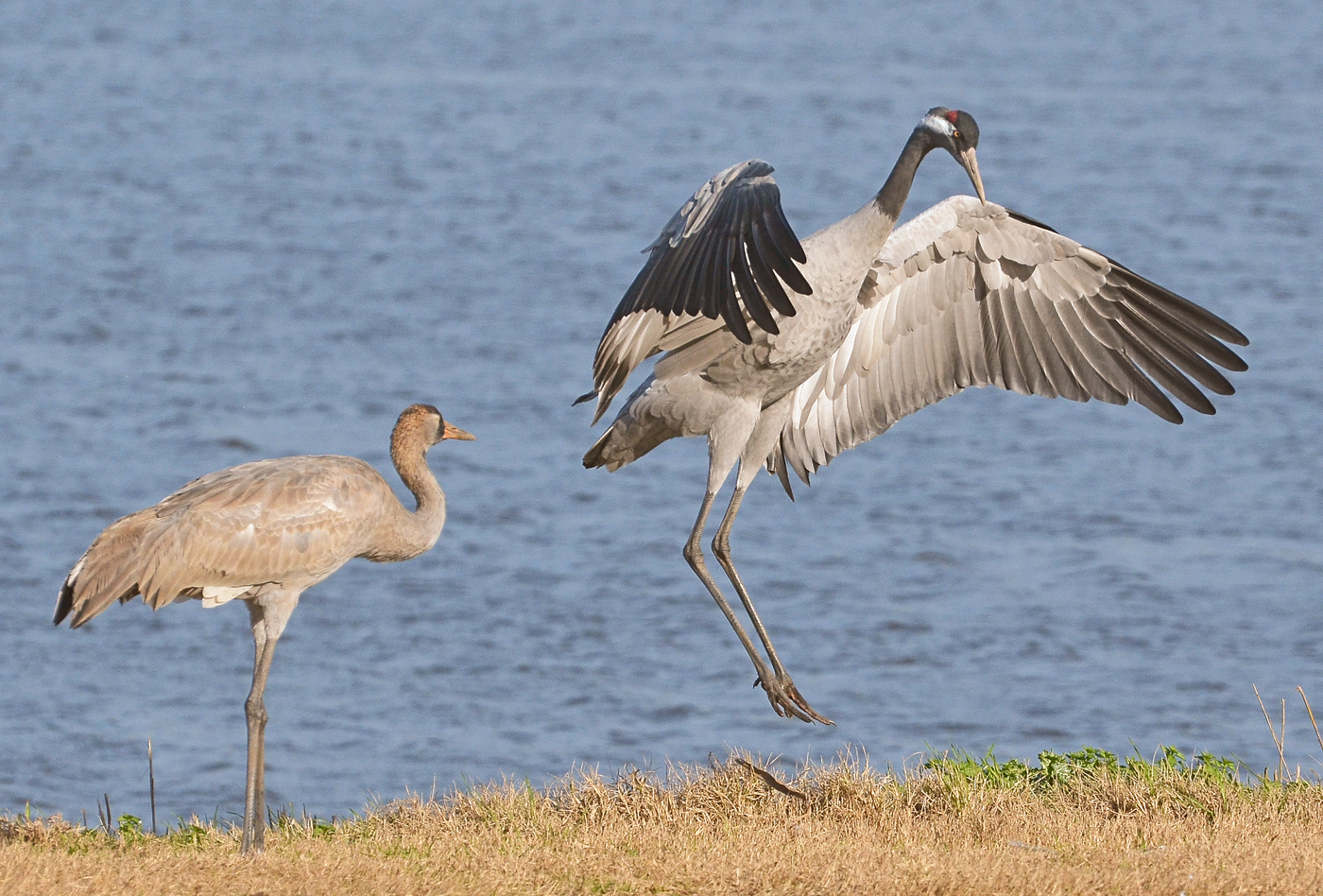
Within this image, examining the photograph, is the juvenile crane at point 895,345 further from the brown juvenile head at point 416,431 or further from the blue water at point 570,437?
the blue water at point 570,437

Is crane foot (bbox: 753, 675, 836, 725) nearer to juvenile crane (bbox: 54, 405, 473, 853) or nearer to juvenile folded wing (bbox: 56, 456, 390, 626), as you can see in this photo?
juvenile crane (bbox: 54, 405, 473, 853)

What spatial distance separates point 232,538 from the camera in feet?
21.2

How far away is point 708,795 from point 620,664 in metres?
4.27

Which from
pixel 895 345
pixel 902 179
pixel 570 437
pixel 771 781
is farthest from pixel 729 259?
pixel 570 437

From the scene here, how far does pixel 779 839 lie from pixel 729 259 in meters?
1.93

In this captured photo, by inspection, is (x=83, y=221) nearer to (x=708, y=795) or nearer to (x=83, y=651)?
(x=83, y=651)

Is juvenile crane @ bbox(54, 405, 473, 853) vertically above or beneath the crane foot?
above

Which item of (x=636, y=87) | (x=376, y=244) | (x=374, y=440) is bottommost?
(x=374, y=440)

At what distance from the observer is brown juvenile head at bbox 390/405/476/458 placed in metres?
7.37

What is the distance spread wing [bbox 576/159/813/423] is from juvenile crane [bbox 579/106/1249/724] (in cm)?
37

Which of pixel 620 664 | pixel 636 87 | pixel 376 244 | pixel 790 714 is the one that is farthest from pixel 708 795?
pixel 636 87

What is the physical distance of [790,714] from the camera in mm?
7281

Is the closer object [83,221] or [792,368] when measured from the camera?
[792,368]

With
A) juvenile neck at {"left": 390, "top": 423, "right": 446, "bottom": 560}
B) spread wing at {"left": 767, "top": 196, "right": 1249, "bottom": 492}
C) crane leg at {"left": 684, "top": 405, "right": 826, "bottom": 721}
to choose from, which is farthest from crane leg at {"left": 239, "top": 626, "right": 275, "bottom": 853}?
spread wing at {"left": 767, "top": 196, "right": 1249, "bottom": 492}
